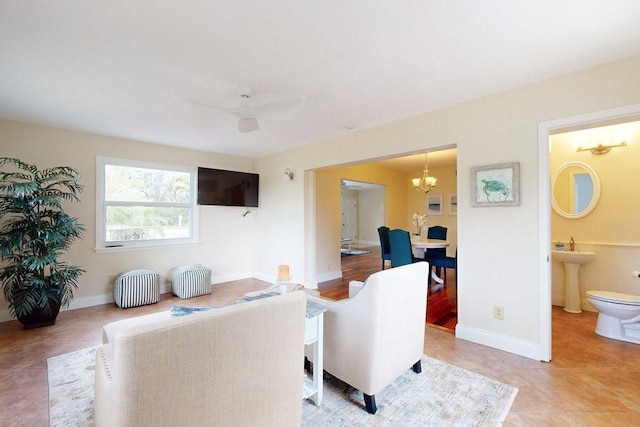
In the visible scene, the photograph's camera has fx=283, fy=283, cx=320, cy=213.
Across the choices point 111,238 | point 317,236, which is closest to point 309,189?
point 317,236

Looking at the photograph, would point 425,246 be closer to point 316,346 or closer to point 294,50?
point 316,346

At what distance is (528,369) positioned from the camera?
88.9 inches

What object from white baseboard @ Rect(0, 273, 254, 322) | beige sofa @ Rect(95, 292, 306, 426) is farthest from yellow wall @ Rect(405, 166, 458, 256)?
beige sofa @ Rect(95, 292, 306, 426)

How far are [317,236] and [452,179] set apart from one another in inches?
168

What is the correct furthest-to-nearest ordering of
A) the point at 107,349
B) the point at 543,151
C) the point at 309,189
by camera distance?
the point at 309,189
the point at 543,151
the point at 107,349

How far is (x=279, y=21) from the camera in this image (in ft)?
5.50

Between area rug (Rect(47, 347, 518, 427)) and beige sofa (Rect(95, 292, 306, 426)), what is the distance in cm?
59

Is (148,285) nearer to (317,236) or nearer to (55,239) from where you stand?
(55,239)

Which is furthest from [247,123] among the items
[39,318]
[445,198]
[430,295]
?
[445,198]

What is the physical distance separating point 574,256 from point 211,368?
13.9ft

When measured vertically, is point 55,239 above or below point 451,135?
below

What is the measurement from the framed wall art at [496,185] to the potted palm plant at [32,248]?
436 centimetres

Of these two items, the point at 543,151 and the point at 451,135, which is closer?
the point at 543,151

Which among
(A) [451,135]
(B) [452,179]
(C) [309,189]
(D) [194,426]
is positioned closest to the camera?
(D) [194,426]
